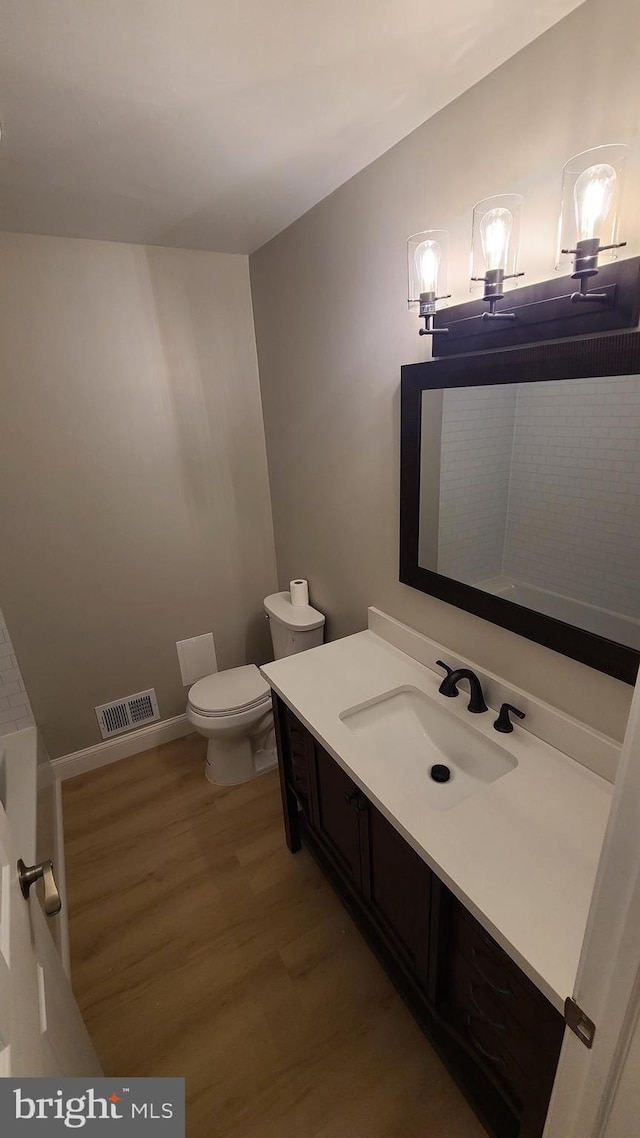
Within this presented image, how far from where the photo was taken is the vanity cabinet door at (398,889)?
1100mm

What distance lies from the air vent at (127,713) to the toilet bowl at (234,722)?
0.36 m

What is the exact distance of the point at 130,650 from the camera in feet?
7.58

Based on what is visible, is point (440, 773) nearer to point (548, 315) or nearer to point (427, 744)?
point (427, 744)

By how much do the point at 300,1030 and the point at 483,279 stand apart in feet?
6.74

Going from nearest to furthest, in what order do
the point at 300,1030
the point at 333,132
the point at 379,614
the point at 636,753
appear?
the point at 636,753, the point at 333,132, the point at 300,1030, the point at 379,614

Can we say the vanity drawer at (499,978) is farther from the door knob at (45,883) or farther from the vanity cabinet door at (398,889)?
the door knob at (45,883)

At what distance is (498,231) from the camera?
3.40ft

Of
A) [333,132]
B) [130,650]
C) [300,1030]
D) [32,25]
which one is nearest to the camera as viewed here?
[32,25]

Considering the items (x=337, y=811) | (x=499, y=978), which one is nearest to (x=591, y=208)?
(x=499, y=978)

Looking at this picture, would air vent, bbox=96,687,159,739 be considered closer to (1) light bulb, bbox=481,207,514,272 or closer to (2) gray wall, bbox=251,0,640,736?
(2) gray wall, bbox=251,0,640,736

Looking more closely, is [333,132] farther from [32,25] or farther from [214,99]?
[32,25]

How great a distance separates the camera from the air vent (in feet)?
7.66

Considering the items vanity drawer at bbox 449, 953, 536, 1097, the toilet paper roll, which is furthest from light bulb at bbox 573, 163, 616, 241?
the toilet paper roll

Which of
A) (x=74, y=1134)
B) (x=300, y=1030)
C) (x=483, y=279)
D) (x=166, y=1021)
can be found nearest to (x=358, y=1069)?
(x=300, y=1030)
